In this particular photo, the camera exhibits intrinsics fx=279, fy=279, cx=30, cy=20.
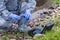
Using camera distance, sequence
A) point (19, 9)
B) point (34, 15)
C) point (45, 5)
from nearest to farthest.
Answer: point (19, 9)
point (34, 15)
point (45, 5)

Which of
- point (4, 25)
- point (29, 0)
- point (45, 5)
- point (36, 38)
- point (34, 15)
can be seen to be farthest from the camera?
point (45, 5)

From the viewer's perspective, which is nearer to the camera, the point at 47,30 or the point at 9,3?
the point at 47,30

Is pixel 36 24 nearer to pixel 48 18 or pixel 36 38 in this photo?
pixel 48 18

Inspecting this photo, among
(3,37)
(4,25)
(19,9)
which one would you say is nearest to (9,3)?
(19,9)

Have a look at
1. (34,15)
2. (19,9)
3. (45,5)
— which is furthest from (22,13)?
(45,5)

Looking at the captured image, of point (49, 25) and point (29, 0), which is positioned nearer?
point (49, 25)

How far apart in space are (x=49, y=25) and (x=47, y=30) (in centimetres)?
8

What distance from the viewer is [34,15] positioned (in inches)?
220

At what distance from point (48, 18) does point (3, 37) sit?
1.28 metres

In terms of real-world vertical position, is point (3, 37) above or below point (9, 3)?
below

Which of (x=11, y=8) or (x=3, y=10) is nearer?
(x=3, y=10)

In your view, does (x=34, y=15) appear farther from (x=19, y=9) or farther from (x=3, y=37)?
(x=3, y=37)

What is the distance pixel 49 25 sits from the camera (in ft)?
14.1

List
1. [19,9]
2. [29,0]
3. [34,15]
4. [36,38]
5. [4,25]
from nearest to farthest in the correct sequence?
[36,38], [4,25], [19,9], [29,0], [34,15]
